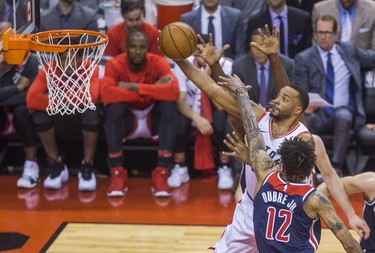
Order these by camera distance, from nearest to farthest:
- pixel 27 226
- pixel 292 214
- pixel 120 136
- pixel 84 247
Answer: pixel 292 214 → pixel 84 247 → pixel 27 226 → pixel 120 136

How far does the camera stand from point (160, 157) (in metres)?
7.73

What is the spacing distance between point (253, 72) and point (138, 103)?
1073 millimetres

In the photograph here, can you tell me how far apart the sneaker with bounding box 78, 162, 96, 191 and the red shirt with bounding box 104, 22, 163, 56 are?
1.19 metres

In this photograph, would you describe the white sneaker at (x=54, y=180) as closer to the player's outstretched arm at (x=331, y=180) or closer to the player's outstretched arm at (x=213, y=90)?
the player's outstretched arm at (x=213, y=90)

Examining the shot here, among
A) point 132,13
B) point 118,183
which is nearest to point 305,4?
point 132,13

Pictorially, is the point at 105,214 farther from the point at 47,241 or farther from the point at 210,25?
the point at 210,25

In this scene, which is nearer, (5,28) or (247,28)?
(5,28)

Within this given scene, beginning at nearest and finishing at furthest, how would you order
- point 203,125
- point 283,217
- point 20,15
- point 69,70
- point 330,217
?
point 330,217 < point 283,217 < point 20,15 < point 69,70 < point 203,125

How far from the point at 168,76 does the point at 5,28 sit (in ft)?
7.24

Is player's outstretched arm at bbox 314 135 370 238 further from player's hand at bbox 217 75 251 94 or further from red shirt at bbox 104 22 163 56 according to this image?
red shirt at bbox 104 22 163 56

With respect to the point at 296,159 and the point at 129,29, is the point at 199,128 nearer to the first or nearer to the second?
the point at 129,29

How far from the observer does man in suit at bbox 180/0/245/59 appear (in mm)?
8117

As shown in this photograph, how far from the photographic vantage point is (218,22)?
8.14m

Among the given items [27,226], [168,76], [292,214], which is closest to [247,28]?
[168,76]
